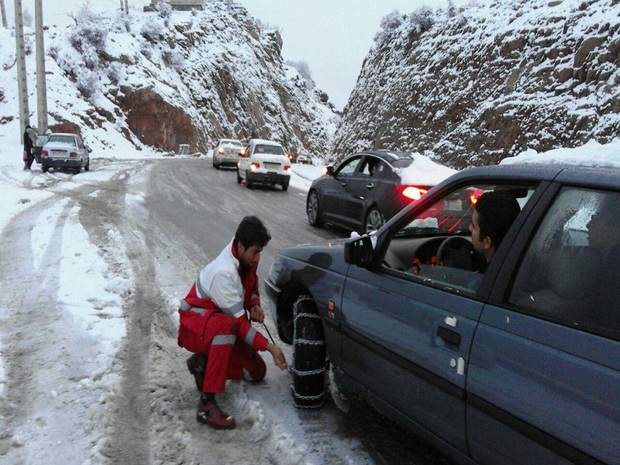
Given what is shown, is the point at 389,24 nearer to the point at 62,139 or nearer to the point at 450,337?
the point at 62,139

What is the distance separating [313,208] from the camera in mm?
11203

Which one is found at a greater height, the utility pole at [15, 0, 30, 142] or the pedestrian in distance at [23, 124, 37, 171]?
the utility pole at [15, 0, 30, 142]

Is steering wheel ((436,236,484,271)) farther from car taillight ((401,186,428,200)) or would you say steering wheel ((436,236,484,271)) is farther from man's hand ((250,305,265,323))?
car taillight ((401,186,428,200))

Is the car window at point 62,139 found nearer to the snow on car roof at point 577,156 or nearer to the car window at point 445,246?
the snow on car roof at point 577,156

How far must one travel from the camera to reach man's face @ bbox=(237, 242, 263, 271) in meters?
3.60

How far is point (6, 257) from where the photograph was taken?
7.17 m

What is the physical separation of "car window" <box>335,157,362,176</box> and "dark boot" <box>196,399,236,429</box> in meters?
7.00

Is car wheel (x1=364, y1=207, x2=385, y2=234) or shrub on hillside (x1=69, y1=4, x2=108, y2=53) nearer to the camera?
car wheel (x1=364, y1=207, x2=385, y2=234)

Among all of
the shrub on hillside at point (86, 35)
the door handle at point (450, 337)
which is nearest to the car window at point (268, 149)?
the door handle at point (450, 337)

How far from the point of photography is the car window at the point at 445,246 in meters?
2.56

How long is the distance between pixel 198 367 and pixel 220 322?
453 mm

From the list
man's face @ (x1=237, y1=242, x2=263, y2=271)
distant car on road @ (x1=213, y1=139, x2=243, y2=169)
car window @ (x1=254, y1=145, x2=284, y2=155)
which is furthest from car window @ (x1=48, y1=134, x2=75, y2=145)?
man's face @ (x1=237, y1=242, x2=263, y2=271)

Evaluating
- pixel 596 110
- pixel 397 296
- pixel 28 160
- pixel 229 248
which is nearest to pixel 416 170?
pixel 229 248

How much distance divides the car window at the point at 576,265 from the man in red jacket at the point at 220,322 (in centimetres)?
183
